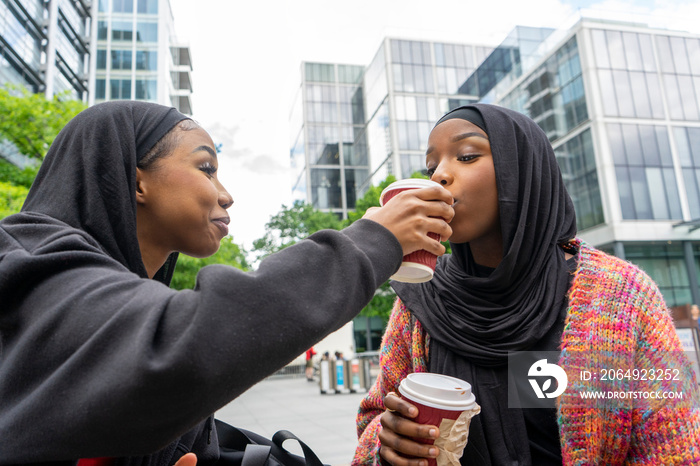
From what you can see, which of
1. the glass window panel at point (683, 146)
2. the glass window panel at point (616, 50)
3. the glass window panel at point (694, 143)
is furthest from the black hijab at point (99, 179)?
the glass window panel at point (694, 143)

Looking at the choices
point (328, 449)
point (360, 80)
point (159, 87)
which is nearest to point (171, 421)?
point (328, 449)

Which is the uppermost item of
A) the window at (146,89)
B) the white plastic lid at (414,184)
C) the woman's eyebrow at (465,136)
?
the window at (146,89)

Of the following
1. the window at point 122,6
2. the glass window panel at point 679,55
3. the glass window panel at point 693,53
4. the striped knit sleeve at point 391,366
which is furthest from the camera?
the window at point 122,6

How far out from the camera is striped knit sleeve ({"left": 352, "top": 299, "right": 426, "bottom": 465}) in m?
1.92

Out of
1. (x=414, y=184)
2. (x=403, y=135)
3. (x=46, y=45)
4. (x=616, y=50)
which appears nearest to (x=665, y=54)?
(x=616, y=50)

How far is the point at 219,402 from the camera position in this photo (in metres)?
0.94

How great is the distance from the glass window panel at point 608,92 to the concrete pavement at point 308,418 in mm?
22024

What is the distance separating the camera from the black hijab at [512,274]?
178 cm

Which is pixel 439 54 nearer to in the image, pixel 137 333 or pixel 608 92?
pixel 608 92

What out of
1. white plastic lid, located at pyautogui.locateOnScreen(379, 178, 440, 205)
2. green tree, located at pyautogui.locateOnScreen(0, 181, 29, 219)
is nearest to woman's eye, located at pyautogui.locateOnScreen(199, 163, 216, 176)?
white plastic lid, located at pyautogui.locateOnScreen(379, 178, 440, 205)

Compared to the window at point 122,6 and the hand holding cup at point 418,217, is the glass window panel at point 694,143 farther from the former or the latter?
the window at point 122,6

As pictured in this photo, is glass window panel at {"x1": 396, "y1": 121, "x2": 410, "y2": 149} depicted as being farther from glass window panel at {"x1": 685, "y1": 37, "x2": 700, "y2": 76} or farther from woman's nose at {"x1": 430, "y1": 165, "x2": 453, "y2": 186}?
woman's nose at {"x1": 430, "y1": 165, "x2": 453, "y2": 186}

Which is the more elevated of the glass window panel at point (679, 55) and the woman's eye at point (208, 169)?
the glass window panel at point (679, 55)

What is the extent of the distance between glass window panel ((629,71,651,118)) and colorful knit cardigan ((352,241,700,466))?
32174 millimetres
